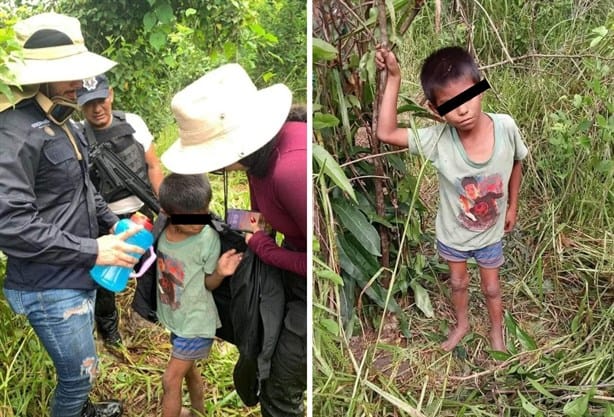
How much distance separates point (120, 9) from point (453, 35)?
2.81ft

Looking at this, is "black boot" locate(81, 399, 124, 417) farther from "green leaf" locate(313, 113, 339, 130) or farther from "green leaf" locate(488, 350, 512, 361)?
"green leaf" locate(488, 350, 512, 361)

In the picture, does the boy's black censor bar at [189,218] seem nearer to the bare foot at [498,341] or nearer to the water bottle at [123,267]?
the water bottle at [123,267]

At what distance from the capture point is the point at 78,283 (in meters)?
1.13

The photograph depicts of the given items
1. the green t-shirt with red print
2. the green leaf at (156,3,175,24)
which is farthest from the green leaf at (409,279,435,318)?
the green leaf at (156,3,175,24)

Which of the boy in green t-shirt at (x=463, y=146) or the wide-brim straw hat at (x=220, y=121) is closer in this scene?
the wide-brim straw hat at (x=220, y=121)

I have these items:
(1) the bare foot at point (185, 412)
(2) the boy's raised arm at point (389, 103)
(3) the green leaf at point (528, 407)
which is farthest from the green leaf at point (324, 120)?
(3) the green leaf at point (528, 407)

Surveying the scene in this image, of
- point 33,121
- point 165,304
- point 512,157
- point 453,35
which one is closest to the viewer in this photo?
point 33,121

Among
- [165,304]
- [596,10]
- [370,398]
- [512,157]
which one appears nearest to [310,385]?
[165,304]

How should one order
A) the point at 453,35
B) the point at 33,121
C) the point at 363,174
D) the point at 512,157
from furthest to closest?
the point at 453,35, the point at 363,174, the point at 512,157, the point at 33,121

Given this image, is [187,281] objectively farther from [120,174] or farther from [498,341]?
[498,341]

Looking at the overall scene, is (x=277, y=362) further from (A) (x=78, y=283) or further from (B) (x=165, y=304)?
(A) (x=78, y=283)

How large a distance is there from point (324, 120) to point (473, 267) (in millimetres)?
672

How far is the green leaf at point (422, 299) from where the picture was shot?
164cm

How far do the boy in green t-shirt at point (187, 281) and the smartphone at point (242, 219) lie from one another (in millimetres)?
33
